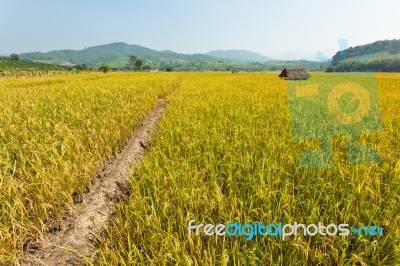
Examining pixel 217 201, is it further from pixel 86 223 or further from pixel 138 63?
pixel 138 63

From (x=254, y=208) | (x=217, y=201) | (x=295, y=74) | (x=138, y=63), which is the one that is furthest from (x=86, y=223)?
(x=138, y=63)

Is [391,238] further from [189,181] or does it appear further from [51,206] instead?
[51,206]

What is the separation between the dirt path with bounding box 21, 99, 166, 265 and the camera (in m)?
1.93

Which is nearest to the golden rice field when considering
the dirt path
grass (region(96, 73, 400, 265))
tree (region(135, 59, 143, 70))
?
grass (region(96, 73, 400, 265))

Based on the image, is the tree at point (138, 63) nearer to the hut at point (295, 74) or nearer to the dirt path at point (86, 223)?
the hut at point (295, 74)

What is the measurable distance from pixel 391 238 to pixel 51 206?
2.92m

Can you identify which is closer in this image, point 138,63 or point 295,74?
point 295,74

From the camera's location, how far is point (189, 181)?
2.60 m

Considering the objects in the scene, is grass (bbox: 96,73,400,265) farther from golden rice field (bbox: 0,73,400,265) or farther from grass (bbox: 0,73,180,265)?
grass (bbox: 0,73,180,265)

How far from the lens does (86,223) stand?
235 centimetres

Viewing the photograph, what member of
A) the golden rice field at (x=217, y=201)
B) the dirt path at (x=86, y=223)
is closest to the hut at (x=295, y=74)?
the golden rice field at (x=217, y=201)

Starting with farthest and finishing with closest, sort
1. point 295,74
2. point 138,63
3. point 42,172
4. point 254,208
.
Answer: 1. point 138,63
2. point 295,74
3. point 42,172
4. point 254,208

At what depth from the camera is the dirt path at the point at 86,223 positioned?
6.33ft

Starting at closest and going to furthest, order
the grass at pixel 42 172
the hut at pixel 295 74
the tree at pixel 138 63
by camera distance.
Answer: the grass at pixel 42 172
the hut at pixel 295 74
the tree at pixel 138 63
